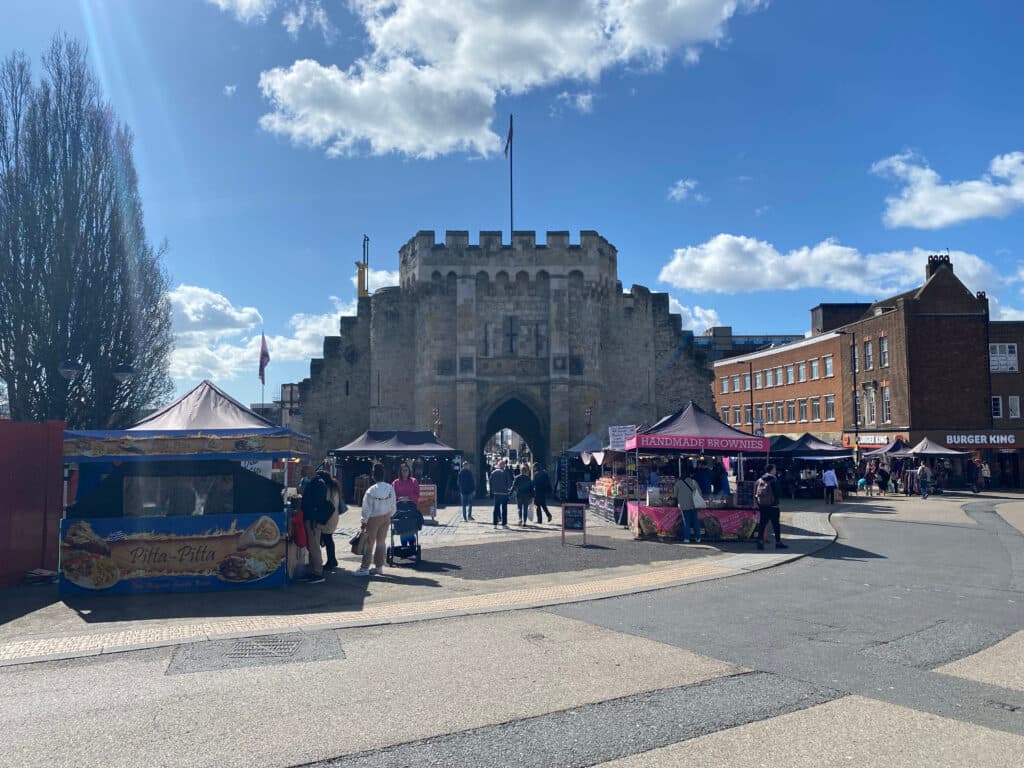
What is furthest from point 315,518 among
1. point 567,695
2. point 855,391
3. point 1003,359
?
point 1003,359

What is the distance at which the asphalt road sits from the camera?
4930 mm

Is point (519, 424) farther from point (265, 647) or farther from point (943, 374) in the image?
point (265, 647)

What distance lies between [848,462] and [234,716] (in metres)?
34.2

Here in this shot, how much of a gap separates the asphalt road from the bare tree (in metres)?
16.4

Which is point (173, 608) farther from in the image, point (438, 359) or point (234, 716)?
point (438, 359)

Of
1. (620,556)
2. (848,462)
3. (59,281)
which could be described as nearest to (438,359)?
(59,281)

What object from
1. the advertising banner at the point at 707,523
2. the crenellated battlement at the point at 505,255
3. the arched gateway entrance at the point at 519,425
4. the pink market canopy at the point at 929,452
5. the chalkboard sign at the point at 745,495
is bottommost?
the advertising banner at the point at 707,523

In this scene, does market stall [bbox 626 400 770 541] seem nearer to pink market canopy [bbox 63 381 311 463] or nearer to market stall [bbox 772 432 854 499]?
pink market canopy [bbox 63 381 311 463]

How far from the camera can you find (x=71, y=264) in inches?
890

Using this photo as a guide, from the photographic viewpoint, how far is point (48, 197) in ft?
74.1

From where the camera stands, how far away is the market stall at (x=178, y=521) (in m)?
10.5

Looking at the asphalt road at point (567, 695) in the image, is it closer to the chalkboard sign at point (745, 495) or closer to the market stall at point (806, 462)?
the chalkboard sign at point (745, 495)

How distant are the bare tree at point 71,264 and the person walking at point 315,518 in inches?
457

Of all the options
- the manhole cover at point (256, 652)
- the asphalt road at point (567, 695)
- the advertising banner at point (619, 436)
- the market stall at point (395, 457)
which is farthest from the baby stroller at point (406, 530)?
the market stall at point (395, 457)
